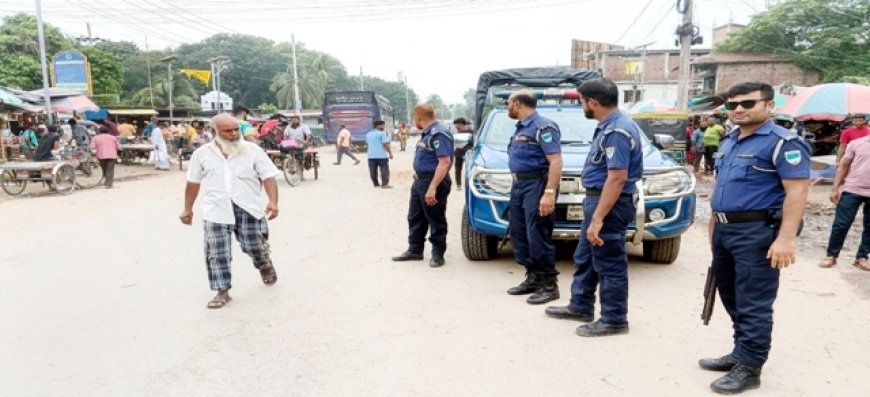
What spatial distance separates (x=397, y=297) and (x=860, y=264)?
174 inches

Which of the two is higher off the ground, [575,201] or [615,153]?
[615,153]

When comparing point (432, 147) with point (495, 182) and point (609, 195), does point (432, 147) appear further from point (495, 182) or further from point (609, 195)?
point (609, 195)

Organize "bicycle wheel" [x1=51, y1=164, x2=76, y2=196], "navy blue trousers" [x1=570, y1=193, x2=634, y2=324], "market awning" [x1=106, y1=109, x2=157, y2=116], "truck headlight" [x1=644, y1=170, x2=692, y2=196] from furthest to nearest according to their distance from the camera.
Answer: "market awning" [x1=106, y1=109, x2=157, y2=116] < "bicycle wheel" [x1=51, y1=164, x2=76, y2=196] < "truck headlight" [x1=644, y1=170, x2=692, y2=196] < "navy blue trousers" [x1=570, y1=193, x2=634, y2=324]

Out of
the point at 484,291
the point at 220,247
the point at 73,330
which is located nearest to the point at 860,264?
the point at 484,291

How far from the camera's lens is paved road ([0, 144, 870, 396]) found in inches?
124

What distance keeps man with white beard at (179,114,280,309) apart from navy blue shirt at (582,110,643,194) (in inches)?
96.0

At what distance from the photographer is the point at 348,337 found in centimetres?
381

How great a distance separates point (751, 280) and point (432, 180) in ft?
9.87

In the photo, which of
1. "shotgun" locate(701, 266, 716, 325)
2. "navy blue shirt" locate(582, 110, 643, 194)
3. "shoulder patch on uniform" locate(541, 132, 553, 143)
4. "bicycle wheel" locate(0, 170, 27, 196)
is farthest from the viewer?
"bicycle wheel" locate(0, 170, 27, 196)

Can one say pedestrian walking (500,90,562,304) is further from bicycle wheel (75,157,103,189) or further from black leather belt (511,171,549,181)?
bicycle wheel (75,157,103,189)

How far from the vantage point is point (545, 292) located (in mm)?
4492

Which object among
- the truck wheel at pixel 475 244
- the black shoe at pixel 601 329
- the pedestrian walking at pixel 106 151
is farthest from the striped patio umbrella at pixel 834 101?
the pedestrian walking at pixel 106 151

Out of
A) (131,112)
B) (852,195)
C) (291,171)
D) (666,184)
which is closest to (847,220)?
(852,195)

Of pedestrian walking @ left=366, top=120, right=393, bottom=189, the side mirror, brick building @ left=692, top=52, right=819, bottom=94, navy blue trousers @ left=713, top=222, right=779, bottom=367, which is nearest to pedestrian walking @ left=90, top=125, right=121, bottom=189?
pedestrian walking @ left=366, top=120, right=393, bottom=189
